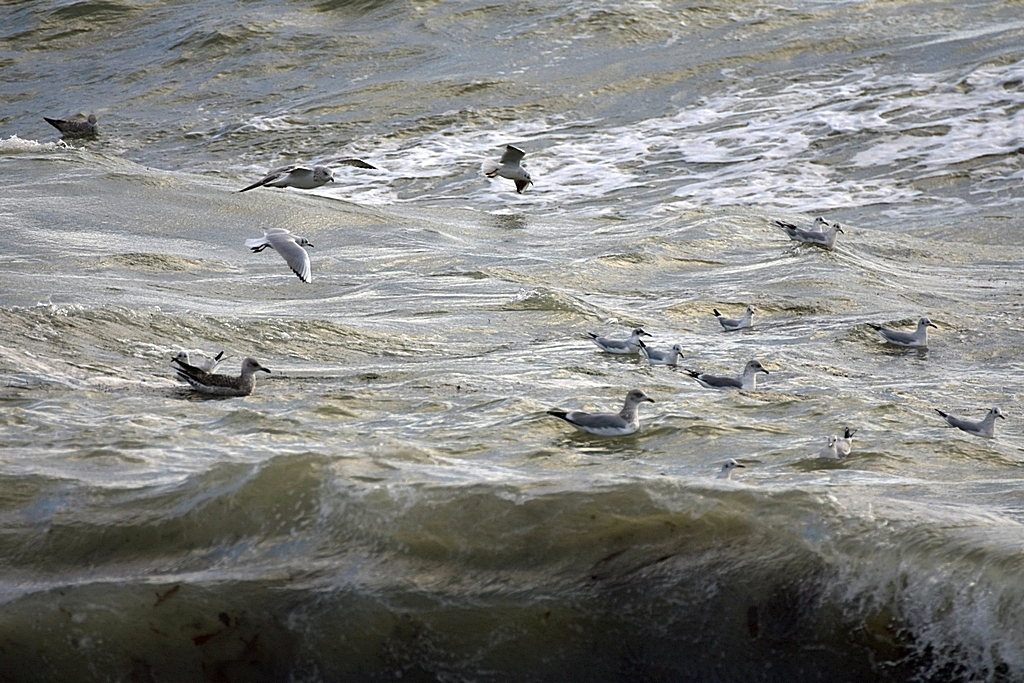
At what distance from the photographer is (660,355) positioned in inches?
342

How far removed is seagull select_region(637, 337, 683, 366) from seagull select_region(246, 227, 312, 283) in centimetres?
246

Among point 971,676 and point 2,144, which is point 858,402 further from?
point 2,144

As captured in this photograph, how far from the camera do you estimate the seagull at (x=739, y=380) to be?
7805 mm

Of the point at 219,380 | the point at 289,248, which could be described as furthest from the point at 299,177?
the point at 219,380

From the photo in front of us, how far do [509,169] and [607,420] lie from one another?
338 inches

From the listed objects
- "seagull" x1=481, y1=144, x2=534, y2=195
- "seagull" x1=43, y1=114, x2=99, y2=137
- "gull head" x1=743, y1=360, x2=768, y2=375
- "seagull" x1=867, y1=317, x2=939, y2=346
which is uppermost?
"gull head" x1=743, y1=360, x2=768, y2=375

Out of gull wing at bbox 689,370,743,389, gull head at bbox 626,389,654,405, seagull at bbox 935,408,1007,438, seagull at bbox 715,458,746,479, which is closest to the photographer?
seagull at bbox 715,458,746,479

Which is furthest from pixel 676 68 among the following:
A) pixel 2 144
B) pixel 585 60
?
pixel 2 144

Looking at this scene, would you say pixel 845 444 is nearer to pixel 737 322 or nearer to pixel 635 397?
pixel 635 397

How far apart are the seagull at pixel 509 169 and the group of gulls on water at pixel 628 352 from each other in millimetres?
2571

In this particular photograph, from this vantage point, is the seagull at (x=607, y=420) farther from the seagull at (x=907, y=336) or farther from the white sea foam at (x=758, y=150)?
the white sea foam at (x=758, y=150)

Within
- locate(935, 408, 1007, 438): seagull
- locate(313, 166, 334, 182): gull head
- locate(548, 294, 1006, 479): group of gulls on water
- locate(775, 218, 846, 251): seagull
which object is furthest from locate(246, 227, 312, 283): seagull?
locate(775, 218, 846, 251): seagull

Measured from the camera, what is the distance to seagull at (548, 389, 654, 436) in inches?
261

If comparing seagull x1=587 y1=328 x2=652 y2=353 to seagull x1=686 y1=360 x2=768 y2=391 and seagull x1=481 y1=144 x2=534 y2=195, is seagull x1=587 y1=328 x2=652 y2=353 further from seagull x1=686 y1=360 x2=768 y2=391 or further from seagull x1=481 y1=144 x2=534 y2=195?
seagull x1=481 y1=144 x2=534 y2=195
